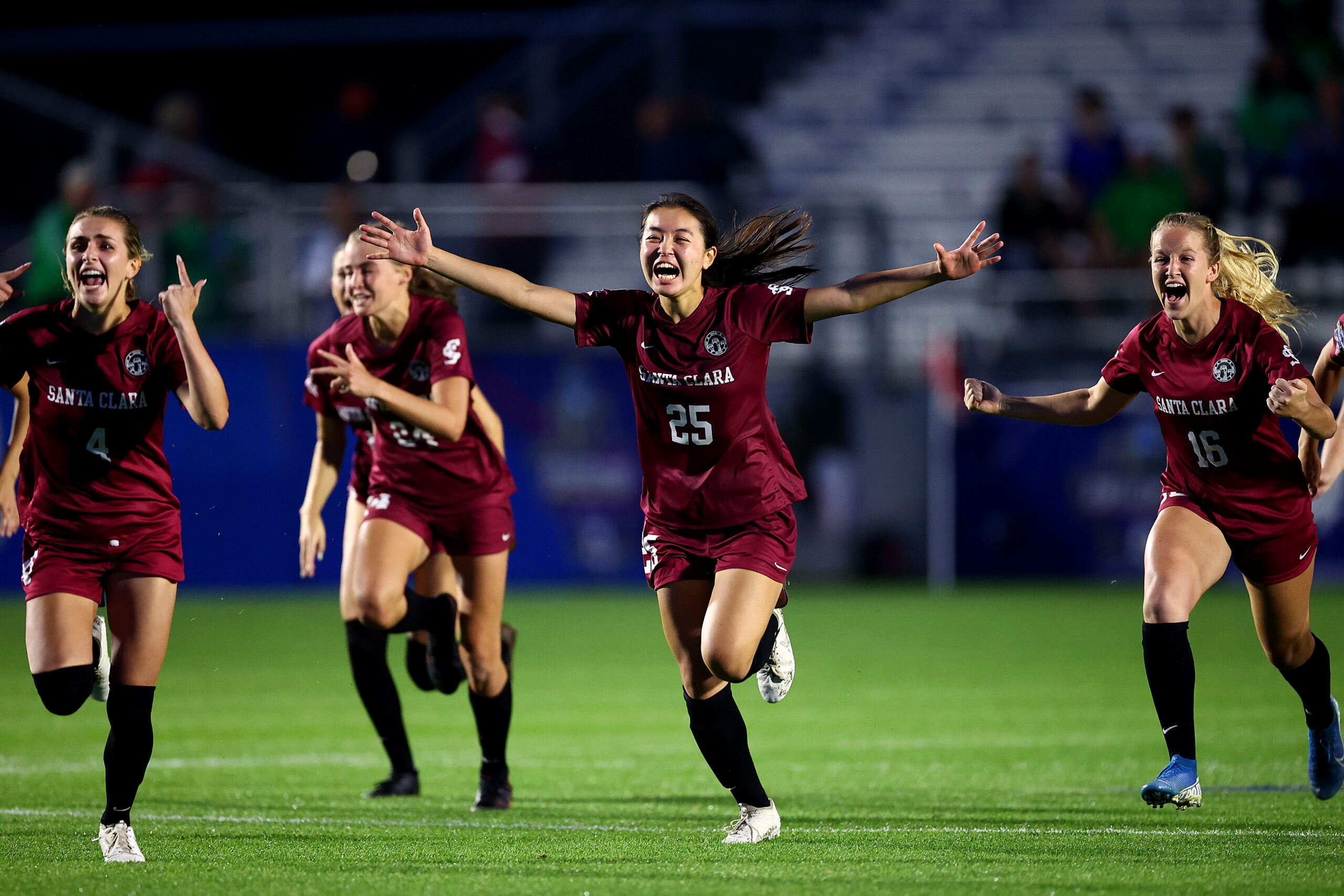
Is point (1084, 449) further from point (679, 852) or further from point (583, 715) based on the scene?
point (679, 852)

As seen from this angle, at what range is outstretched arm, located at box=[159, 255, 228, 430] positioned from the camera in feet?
18.1

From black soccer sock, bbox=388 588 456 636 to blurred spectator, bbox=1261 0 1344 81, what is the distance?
1475cm

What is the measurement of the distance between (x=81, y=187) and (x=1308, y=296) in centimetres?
1184

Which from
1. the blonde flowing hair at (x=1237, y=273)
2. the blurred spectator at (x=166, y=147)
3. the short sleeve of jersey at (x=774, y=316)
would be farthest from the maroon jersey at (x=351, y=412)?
the blurred spectator at (x=166, y=147)

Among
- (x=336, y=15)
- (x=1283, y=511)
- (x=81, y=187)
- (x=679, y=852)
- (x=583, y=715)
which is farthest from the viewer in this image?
(x=336, y=15)

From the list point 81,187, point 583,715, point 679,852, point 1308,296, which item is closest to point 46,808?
point 679,852

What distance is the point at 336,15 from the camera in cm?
2442

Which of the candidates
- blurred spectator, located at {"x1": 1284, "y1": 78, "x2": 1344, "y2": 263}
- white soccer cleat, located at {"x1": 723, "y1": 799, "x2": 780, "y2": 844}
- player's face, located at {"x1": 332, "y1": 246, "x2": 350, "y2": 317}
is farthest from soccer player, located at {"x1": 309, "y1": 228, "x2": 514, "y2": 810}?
blurred spectator, located at {"x1": 1284, "y1": 78, "x2": 1344, "y2": 263}

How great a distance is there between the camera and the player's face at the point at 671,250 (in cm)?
596

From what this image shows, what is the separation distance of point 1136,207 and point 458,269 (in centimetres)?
1331

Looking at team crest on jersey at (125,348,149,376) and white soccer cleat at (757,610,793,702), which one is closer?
team crest on jersey at (125,348,149,376)

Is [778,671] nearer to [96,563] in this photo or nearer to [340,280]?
[96,563]

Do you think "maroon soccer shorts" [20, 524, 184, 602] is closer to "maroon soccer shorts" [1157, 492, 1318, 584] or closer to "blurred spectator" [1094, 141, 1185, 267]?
"maroon soccer shorts" [1157, 492, 1318, 584]

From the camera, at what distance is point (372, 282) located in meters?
7.13
